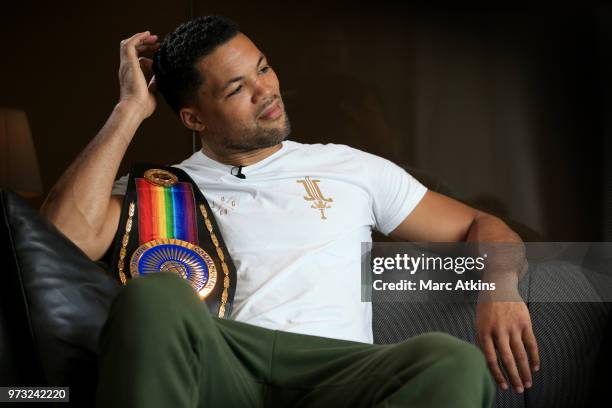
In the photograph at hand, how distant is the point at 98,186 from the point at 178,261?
0.73ft

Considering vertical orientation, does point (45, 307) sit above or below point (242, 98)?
below

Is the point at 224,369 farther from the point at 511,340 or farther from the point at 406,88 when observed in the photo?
the point at 406,88

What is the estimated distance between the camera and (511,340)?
1.63 metres

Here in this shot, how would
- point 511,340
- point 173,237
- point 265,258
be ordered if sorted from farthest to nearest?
point 173,237 < point 265,258 < point 511,340

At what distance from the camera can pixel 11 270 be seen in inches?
54.7

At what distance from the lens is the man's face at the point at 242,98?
192 cm

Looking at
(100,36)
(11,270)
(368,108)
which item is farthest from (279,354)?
(100,36)

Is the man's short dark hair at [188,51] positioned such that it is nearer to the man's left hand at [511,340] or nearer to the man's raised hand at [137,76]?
the man's raised hand at [137,76]

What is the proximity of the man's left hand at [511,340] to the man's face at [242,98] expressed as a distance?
0.60 m

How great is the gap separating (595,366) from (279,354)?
0.89 metres

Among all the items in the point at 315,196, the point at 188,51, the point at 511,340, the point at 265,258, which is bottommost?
the point at 511,340

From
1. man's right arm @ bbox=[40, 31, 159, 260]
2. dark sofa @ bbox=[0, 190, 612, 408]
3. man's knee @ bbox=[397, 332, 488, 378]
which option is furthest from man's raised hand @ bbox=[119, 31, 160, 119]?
man's knee @ bbox=[397, 332, 488, 378]

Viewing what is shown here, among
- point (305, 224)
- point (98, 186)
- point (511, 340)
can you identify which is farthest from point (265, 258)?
point (511, 340)

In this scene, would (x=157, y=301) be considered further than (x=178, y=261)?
No
